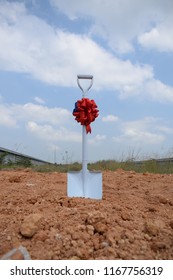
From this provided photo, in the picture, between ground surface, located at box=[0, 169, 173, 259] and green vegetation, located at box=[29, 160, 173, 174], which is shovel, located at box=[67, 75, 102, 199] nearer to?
ground surface, located at box=[0, 169, 173, 259]

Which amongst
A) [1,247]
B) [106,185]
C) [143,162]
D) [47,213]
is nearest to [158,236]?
[47,213]

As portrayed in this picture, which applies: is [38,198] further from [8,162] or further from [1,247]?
[8,162]

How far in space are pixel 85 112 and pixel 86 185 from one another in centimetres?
58

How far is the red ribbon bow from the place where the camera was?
114 inches

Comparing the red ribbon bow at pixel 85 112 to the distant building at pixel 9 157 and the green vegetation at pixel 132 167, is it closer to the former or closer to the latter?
the green vegetation at pixel 132 167

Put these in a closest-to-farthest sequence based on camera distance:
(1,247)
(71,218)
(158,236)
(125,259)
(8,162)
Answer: (125,259) < (1,247) < (158,236) < (71,218) < (8,162)

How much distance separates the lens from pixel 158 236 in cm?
207

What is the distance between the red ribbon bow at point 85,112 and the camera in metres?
2.90

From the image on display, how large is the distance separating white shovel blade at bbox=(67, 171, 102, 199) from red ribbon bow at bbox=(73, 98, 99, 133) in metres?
0.36

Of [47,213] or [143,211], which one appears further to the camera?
[143,211]

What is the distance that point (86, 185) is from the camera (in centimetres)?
289

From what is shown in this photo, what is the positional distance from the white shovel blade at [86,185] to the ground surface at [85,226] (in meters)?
0.10

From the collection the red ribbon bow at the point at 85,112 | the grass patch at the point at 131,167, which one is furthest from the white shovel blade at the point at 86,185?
the grass patch at the point at 131,167

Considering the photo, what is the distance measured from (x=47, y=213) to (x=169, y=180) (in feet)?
6.99
